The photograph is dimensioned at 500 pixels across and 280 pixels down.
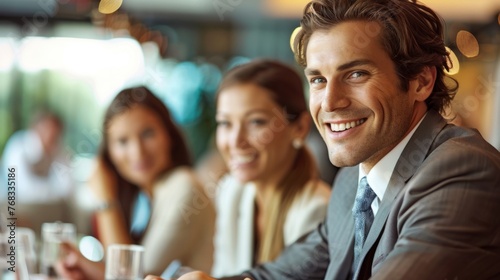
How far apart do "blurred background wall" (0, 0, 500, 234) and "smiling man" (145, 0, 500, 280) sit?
152 inches

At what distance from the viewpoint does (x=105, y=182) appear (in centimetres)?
308

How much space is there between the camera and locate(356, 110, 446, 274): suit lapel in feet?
4.74

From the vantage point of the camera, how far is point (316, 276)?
178 centimetres

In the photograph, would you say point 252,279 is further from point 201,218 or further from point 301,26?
point 201,218

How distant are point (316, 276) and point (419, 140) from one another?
→ 0.47 metres

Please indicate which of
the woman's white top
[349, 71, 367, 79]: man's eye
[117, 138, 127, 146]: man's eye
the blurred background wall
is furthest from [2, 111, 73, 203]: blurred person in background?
[349, 71, 367, 79]: man's eye

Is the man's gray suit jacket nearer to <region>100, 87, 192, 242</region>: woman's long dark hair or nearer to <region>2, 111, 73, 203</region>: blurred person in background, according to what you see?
<region>100, 87, 192, 242</region>: woman's long dark hair

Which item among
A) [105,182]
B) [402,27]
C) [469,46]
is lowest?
[105,182]

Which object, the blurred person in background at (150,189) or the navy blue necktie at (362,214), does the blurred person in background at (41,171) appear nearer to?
the blurred person in background at (150,189)

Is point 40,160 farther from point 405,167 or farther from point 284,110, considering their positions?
point 405,167

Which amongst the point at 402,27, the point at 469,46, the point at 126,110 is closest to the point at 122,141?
the point at 126,110

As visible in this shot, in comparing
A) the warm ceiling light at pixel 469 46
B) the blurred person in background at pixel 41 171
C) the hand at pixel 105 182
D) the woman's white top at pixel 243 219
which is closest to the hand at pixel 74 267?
the woman's white top at pixel 243 219

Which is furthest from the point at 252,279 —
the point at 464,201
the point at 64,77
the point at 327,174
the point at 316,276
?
the point at 64,77

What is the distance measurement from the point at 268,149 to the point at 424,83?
915 millimetres
